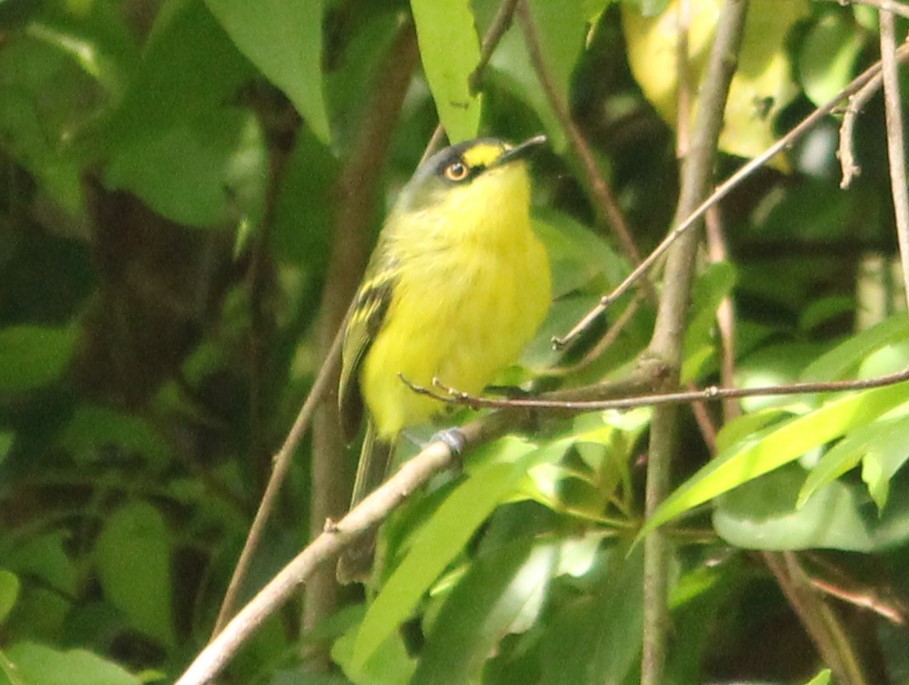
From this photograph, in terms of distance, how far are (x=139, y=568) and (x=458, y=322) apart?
27.7 inches

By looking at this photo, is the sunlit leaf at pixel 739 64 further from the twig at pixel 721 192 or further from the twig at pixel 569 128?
Answer: the twig at pixel 721 192

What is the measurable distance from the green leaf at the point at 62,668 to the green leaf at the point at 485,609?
1.27 ft

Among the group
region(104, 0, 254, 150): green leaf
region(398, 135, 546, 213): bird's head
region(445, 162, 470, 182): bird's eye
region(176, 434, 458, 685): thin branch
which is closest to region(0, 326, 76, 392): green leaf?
region(104, 0, 254, 150): green leaf

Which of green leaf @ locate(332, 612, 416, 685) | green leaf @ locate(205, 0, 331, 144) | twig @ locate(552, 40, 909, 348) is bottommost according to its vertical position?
green leaf @ locate(332, 612, 416, 685)

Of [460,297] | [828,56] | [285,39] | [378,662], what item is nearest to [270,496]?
[378,662]

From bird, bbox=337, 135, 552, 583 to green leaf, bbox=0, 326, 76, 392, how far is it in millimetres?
485

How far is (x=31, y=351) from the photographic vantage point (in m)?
2.46

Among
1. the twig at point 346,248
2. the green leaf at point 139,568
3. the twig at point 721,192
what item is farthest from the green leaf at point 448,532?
the green leaf at point 139,568

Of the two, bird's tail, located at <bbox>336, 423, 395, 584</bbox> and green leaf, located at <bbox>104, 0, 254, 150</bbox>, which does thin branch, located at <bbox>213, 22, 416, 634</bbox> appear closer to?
bird's tail, located at <bbox>336, 423, 395, 584</bbox>

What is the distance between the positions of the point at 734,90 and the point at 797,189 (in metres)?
0.59

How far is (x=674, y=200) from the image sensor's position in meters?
2.84

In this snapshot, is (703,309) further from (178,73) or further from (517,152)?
(178,73)

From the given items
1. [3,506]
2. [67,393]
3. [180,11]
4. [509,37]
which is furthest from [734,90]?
[3,506]

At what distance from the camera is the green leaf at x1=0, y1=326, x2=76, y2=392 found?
245 cm
